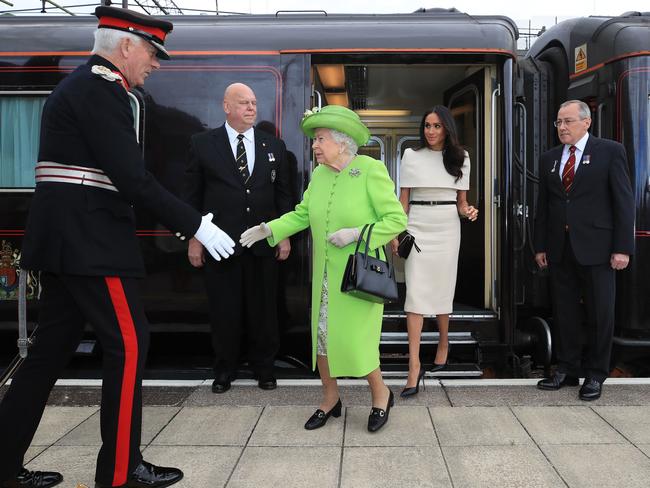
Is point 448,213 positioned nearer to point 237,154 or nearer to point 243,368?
point 237,154

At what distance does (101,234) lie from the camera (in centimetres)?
241

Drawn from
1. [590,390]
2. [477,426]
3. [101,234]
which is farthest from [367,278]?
[590,390]

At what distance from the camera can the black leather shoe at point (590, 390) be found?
148 inches

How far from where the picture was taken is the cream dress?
161 inches

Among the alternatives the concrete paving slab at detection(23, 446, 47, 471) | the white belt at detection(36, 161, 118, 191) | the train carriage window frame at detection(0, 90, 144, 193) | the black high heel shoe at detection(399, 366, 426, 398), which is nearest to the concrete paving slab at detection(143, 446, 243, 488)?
the concrete paving slab at detection(23, 446, 47, 471)

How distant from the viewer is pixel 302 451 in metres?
3.00

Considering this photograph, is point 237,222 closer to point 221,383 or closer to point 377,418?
point 221,383

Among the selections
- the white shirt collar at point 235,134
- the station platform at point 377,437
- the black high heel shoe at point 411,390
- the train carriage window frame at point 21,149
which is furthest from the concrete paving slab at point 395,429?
the train carriage window frame at point 21,149

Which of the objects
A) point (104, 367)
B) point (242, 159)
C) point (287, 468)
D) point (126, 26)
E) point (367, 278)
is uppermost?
point (126, 26)

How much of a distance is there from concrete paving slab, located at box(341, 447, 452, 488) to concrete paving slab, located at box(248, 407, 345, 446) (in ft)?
0.66

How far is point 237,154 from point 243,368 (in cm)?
155

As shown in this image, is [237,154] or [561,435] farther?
[237,154]

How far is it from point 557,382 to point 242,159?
98.4 inches

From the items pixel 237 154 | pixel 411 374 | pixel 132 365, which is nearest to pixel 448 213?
pixel 411 374
